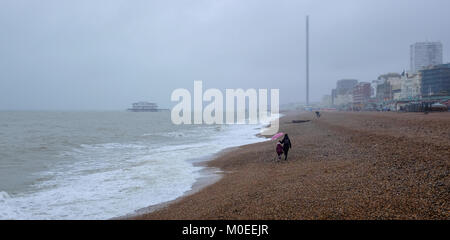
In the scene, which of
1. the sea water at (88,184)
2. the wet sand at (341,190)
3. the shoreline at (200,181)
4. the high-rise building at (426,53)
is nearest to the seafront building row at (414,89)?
the high-rise building at (426,53)

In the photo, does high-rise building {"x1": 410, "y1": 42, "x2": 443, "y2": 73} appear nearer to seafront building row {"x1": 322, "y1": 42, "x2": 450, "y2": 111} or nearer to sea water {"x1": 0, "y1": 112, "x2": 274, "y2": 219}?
seafront building row {"x1": 322, "y1": 42, "x2": 450, "y2": 111}

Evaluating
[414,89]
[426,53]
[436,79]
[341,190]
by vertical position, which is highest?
[426,53]

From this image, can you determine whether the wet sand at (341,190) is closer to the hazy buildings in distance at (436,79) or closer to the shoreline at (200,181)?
the shoreline at (200,181)

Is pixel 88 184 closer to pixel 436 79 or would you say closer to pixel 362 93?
pixel 436 79

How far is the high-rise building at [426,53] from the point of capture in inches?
6412

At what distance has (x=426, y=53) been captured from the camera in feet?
545

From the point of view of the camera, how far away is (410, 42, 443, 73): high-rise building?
534 feet

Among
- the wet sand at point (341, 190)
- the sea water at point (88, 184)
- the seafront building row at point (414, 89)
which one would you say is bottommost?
the sea water at point (88, 184)

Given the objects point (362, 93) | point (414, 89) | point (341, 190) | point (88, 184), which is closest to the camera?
point (341, 190)

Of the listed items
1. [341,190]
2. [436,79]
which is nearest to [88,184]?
[341,190]

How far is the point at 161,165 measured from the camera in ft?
46.1

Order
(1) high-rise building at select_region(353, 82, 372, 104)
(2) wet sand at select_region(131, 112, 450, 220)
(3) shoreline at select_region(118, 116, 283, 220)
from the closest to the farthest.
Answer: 1. (2) wet sand at select_region(131, 112, 450, 220)
2. (3) shoreline at select_region(118, 116, 283, 220)
3. (1) high-rise building at select_region(353, 82, 372, 104)

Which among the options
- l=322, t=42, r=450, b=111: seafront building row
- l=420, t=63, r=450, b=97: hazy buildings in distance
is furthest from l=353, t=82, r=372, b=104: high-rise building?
l=420, t=63, r=450, b=97: hazy buildings in distance
